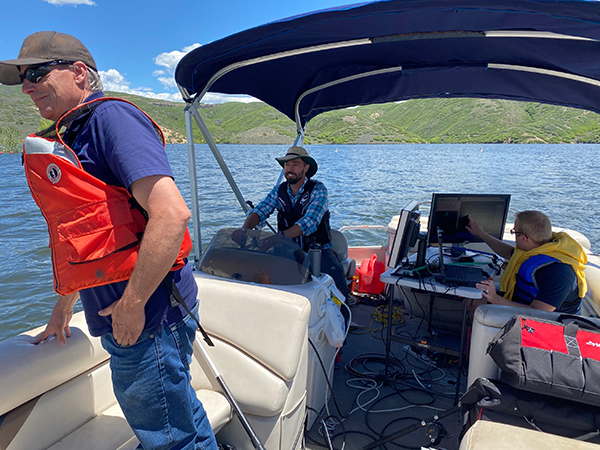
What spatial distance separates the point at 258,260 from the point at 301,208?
4.74ft

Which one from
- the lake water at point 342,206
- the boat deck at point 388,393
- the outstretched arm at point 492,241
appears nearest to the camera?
the boat deck at point 388,393

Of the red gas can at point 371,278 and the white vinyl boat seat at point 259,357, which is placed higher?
the white vinyl boat seat at point 259,357

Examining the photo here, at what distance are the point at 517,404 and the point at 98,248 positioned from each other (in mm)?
1787

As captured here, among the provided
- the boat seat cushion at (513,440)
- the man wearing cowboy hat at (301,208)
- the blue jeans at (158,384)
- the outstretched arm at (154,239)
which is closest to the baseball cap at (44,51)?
the outstretched arm at (154,239)

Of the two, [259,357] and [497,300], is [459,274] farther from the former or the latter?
[259,357]

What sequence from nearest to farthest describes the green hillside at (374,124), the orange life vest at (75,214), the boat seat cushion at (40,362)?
the orange life vest at (75,214)
the boat seat cushion at (40,362)
the green hillside at (374,124)

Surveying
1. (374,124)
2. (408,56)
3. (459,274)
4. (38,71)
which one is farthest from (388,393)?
(374,124)

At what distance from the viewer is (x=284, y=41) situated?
2.44 metres

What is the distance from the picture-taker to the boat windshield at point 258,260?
2248mm

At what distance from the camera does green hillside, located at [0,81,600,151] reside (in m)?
70.8

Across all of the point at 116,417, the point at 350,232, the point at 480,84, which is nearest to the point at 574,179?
the point at 350,232

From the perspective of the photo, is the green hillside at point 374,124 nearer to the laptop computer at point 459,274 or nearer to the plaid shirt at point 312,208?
the plaid shirt at point 312,208

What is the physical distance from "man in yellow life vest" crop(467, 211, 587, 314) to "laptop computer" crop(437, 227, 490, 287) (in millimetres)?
161

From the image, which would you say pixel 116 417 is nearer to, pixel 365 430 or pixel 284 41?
pixel 365 430
